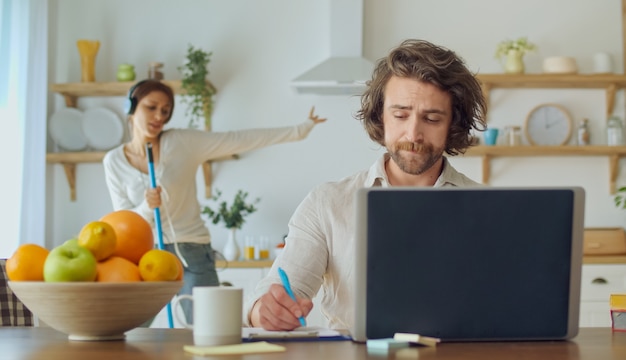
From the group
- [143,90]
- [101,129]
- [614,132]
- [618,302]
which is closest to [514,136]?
[614,132]

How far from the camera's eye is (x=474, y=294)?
1.37m

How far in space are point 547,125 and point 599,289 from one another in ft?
3.40

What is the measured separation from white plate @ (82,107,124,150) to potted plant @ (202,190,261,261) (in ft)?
2.31

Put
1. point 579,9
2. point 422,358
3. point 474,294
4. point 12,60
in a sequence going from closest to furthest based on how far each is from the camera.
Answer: point 422,358 → point 474,294 → point 12,60 → point 579,9

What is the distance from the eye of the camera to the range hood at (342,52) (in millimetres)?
4973

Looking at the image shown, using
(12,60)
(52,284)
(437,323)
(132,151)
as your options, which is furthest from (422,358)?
(12,60)

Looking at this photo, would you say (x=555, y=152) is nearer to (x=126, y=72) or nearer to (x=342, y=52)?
(x=342, y=52)

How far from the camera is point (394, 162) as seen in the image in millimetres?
2258

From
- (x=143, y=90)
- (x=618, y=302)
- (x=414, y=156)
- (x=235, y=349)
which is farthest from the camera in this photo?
(x=143, y=90)

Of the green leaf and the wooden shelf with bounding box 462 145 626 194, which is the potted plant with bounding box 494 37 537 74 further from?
the green leaf

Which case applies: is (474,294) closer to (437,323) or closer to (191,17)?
(437,323)

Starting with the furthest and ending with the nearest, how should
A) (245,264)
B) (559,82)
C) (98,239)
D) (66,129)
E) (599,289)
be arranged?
(66,129)
(559,82)
(245,264)
(599,289)
(98,239)

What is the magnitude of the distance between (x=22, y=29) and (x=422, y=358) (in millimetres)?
4141

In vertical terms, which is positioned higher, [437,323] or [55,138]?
[55,138]
